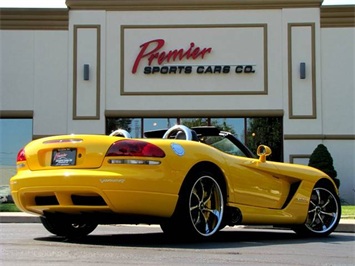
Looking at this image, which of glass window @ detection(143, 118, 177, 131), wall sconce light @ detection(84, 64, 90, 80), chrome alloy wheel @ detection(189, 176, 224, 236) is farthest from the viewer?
glass window @ detection(143, 118, 177, 131)

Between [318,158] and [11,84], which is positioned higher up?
[11,84]

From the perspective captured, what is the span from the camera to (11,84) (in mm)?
21438

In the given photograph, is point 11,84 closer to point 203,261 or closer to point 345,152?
point 345,152

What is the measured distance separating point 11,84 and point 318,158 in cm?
1029

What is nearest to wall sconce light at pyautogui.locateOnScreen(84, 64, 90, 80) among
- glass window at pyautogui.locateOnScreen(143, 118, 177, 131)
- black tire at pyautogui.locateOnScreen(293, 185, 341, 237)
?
glass window at pyautogui.locateOnScreen(143, 118, 177, 131)

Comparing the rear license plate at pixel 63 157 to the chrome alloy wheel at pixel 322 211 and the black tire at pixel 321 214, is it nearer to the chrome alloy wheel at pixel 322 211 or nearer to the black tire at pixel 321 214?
the black tire at pixel 321 214

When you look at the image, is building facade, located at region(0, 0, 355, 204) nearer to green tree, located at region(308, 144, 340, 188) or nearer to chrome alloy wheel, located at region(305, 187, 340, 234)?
green tree, located at region(308, 144, 340, 188)

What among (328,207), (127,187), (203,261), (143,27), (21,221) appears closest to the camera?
(203,261)

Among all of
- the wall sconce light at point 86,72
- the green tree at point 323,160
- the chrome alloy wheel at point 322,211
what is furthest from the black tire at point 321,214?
the wall sconce light at point 86,72

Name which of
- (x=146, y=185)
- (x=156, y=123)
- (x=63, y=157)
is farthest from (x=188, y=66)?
(x=146, y=185)

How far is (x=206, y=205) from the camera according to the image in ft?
21.5

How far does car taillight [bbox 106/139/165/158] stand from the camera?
19.8 ft

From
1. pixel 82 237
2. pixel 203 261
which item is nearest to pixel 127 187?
pixel 203 261

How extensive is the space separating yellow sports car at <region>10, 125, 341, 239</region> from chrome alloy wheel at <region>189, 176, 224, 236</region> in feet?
0.03
